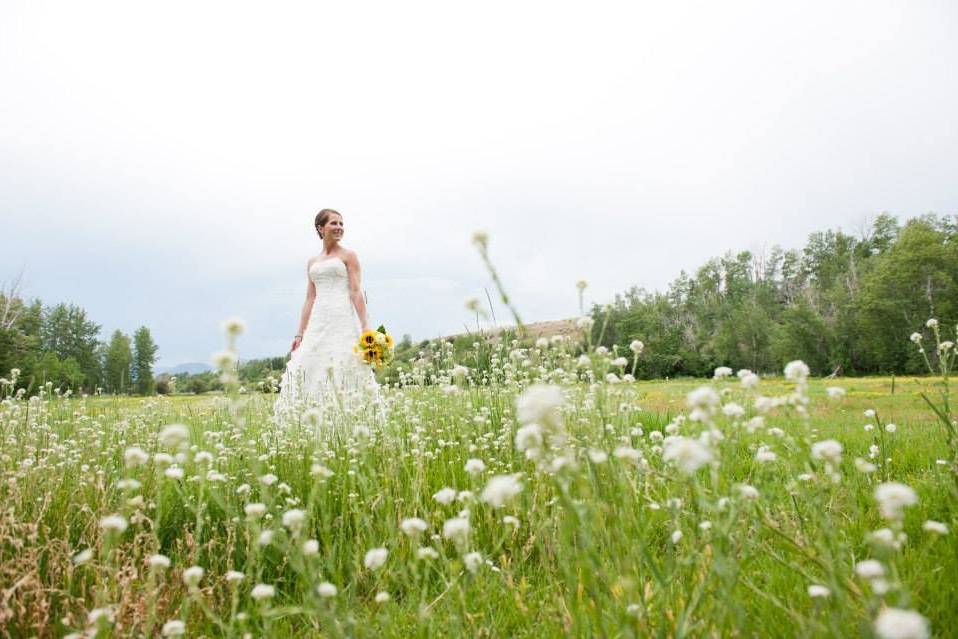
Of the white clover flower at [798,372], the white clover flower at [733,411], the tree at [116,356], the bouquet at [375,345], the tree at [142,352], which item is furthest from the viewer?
the tree at [142,352]

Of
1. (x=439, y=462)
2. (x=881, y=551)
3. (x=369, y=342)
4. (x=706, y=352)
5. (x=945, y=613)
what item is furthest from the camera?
(x=706, y=352)

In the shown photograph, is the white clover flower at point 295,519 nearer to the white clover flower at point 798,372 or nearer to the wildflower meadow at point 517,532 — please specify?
the wildflower meadow at point 517,532

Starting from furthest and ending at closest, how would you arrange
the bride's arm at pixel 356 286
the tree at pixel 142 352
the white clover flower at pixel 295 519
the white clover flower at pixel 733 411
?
the tree at pixel 142 352 < the bride's arm at pixel 356 286 < the white clover flower at pixel 733 411 < the white clover flower at pixel 295 519

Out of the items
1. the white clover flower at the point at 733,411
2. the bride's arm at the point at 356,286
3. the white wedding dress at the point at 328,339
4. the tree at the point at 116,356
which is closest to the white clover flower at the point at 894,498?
the white clover flower at the point at 733,411

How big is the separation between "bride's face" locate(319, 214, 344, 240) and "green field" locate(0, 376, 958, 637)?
4.27 metres

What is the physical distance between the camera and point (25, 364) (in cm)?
2866

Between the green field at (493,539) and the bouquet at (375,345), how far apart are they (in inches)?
21.1

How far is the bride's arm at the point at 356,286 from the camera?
855cm

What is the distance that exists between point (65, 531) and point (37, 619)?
2.92 ft

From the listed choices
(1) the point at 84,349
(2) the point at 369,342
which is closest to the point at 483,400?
(2) the point at 369,342

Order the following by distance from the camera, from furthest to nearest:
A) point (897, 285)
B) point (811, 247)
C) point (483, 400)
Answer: point (811, 247) < point (897, 285) < point (483, 400)

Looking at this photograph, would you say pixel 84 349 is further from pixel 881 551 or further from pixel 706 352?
pixel 881 551

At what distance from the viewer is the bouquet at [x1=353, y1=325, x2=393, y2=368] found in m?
5.04

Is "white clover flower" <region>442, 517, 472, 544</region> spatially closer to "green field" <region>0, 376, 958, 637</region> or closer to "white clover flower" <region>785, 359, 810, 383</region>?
"green field" <region>0, 376, 958, 637</region>
